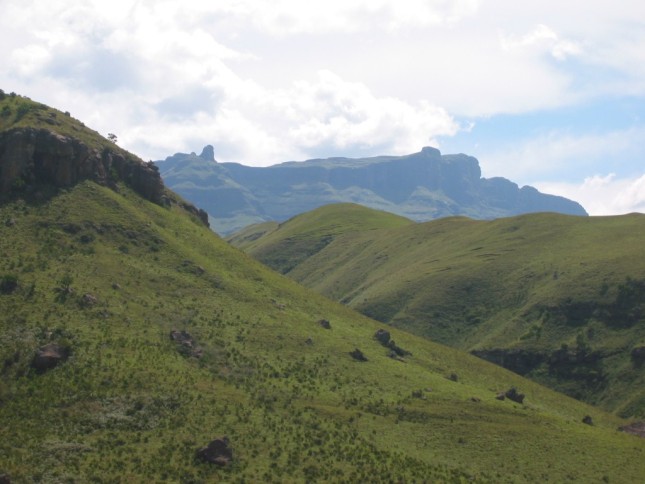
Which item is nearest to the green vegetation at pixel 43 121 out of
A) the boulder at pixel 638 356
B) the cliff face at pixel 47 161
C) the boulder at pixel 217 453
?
the cliff face at pixel 47 161

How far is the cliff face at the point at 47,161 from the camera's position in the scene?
394ft

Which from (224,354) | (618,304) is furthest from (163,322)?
(618,304)

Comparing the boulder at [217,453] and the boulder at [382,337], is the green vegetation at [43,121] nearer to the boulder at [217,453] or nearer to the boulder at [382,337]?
the boulder at [382,337]

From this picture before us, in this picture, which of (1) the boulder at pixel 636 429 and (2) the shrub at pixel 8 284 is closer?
(2) the shrub at pixel 8 284

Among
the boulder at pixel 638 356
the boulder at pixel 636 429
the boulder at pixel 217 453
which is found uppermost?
the boulder at pixel 638 356

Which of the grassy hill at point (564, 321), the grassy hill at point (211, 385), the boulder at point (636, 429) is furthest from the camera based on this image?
the grassy hill at point (564, 321)

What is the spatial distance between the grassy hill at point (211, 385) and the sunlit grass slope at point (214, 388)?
0.26 m

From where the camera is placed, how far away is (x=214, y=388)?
85875 millimetres

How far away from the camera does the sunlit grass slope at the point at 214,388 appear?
7144cm

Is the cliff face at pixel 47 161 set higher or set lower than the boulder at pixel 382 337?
higher

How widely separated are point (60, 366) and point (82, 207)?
47180 millimetres

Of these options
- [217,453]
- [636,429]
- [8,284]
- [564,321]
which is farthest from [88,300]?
[564,321]

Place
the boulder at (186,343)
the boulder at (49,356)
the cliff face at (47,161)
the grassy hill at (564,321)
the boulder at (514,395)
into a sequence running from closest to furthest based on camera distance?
the boulder at (49,356) → the boulder at (186,343) → the boulder at (514,395) → the cliff face at (47,161) → the grassy hill at (564,321)

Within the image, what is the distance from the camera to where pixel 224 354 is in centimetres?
9612
